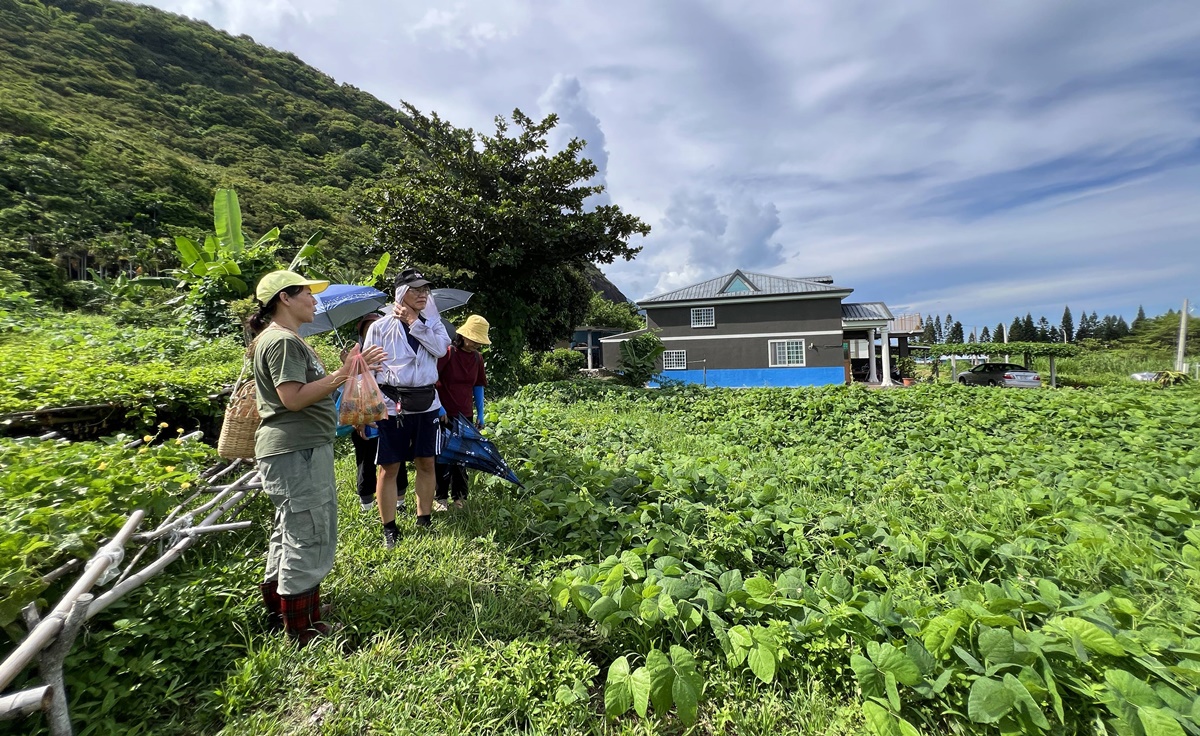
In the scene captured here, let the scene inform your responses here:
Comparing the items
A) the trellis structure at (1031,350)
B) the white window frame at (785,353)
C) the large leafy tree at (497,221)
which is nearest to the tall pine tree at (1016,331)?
the trellis structure at (1031,350)

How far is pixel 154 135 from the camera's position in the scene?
35.8 metres

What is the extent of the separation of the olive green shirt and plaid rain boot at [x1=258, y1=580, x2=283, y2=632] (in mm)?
678

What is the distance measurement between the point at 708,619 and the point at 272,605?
2125 millimetres

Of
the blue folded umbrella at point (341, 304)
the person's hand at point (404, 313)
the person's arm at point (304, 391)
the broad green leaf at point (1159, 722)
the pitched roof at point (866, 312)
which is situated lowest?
the broad green leaf at point (1159, 722)

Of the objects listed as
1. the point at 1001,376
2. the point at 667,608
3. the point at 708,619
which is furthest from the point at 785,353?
the point at 667,608

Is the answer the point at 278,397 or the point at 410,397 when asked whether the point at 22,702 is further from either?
the point at 410,397

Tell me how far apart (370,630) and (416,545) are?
0.85m

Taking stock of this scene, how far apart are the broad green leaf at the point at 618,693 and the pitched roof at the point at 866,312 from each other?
25151mm

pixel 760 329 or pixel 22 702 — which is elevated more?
pixel 760 329

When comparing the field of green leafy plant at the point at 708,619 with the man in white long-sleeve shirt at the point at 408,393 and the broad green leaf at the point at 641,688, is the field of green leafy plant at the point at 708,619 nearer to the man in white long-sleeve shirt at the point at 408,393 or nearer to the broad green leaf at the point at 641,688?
the broad green leaf at the point at 641,688

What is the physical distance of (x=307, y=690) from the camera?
6.23 ft

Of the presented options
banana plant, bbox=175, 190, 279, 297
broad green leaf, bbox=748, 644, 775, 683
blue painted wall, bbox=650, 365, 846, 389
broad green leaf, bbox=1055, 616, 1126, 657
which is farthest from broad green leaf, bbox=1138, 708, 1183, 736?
blue painted wall, bbox=650, 365, 846, 389

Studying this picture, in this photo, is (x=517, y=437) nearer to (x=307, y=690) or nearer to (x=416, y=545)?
(x=416, y=545)

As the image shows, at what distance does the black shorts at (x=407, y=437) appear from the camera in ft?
10.3
